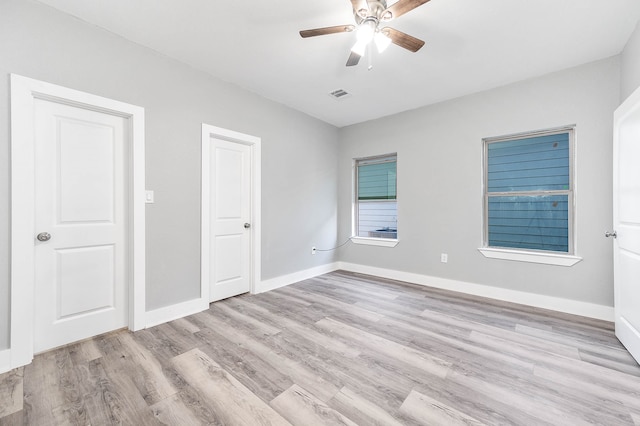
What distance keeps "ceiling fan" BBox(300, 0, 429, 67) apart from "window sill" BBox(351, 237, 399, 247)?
9.31 ft

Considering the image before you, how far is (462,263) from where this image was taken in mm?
3568

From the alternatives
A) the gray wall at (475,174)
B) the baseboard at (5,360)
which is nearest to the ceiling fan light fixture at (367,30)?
the gray wall at (475,174)

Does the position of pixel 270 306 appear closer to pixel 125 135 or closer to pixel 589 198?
pixel 125 135

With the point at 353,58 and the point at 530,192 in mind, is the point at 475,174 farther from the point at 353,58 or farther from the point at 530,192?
the point at 353,58

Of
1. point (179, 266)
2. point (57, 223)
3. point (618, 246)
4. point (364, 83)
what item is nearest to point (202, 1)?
point (364, 83)

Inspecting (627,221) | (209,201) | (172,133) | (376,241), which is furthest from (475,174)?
(172,133)

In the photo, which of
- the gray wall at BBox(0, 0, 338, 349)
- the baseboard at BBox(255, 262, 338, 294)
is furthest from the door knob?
the baseboard at BBox(255, 262, 338, 294)

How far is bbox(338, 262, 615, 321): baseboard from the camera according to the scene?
273 centimetres

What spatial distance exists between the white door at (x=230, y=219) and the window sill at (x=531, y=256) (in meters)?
3.14

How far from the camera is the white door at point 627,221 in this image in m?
1.92

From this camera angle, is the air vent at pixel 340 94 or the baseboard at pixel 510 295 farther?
the air vent at pixel 340 94

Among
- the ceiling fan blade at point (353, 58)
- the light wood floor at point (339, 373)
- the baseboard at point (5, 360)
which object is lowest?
the light wood floor at point (339, 373)

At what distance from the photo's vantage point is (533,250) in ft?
10.3

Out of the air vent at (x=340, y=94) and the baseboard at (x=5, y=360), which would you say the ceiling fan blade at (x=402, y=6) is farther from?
the baseboard at (x=5, y=360)
